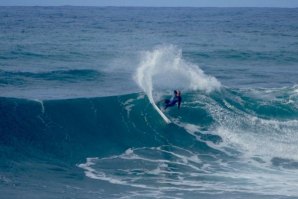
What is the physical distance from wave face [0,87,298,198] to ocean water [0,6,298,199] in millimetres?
38

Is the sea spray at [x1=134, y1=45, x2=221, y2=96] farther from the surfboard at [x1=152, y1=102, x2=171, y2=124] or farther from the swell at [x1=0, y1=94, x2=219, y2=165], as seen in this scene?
the swell at [x1=0, y1=94, x2=219, y2=165]

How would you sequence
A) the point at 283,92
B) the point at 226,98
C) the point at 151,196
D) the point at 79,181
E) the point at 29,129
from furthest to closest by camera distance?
the point at 283,92
the point at 226,98
the point at 29,129
the point at 79,181
the point at 151,196

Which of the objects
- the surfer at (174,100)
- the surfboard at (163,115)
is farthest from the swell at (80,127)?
the surfer at (174,100)

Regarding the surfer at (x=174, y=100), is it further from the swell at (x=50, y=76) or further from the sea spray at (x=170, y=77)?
the swell at (x=50, y=76)

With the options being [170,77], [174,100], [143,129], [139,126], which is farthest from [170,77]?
[143,129]

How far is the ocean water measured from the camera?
12.9m

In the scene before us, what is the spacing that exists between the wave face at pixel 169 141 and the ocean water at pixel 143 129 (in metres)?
0.04

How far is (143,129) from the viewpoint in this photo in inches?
728

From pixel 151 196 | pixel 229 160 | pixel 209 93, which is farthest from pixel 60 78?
pixel 151 196

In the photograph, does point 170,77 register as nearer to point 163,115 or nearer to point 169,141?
point 163,115

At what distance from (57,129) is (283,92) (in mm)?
11635

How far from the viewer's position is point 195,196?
39.5 ft

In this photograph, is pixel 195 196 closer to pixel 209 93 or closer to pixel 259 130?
pixel 259 130

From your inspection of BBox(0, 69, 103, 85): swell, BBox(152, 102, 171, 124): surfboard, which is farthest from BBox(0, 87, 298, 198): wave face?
BBox(0, 69, 103, 85): swell
